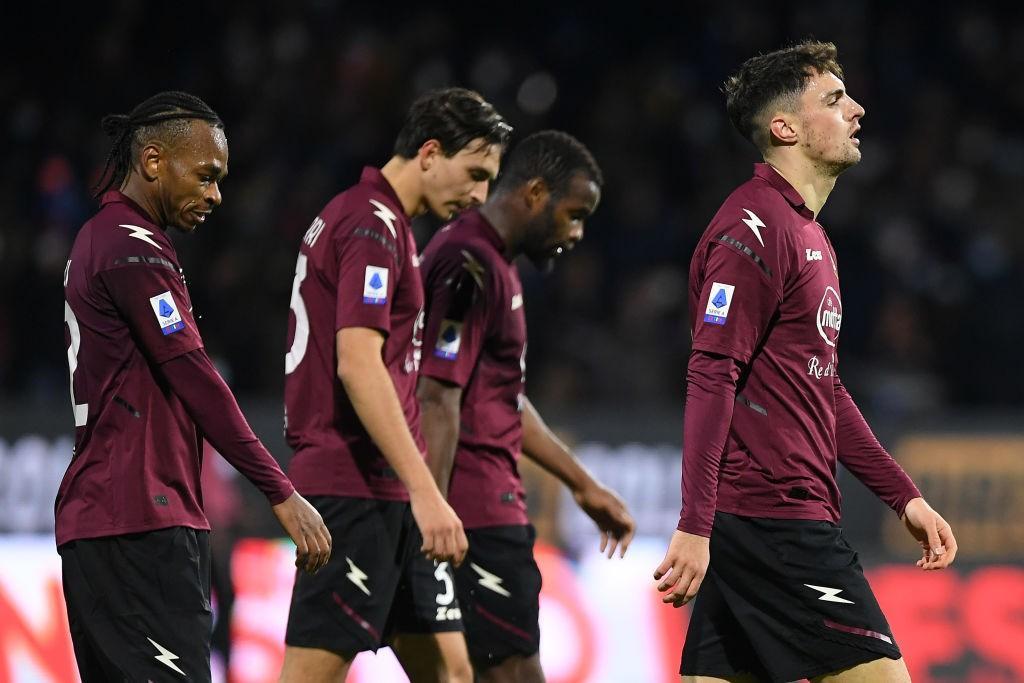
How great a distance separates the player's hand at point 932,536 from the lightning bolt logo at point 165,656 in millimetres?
2109

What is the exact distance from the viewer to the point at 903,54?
1398 cm

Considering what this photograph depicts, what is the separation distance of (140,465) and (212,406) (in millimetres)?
231

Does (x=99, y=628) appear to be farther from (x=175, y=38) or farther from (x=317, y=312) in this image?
(x=175, y=38)

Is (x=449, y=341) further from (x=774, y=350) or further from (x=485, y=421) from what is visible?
(x=774, y=350)

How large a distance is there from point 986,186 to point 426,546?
951 centimetres

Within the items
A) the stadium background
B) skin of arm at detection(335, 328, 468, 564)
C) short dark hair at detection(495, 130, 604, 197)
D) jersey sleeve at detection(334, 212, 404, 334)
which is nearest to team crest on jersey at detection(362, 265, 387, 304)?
jersey sleeve at detection(334, 212, 404, 334)

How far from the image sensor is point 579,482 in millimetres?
5645

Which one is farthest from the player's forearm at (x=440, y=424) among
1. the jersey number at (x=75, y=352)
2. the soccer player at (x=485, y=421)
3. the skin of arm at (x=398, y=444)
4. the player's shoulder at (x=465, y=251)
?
the jersey number at (x=75, y=352)

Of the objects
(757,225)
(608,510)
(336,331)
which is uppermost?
(757,225)

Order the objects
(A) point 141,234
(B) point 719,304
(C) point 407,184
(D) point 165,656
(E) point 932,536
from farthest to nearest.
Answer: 1. (C) point 407,184
2. (E) point 932,536
3. (B) point 719,304
4. (A) point 141,234
5. (D) point 165,656

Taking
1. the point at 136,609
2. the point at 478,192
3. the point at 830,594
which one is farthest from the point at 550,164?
the point at 136,609

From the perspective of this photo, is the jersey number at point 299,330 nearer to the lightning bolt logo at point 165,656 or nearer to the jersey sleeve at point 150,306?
the jersey sleeve at point 150,306

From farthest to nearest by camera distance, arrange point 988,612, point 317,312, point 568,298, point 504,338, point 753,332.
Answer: point 568,298 < point 988,612 < point 504,338 < point 317,312 < point 753,332

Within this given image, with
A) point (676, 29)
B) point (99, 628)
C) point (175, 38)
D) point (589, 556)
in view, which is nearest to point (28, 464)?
point (589, 556)
